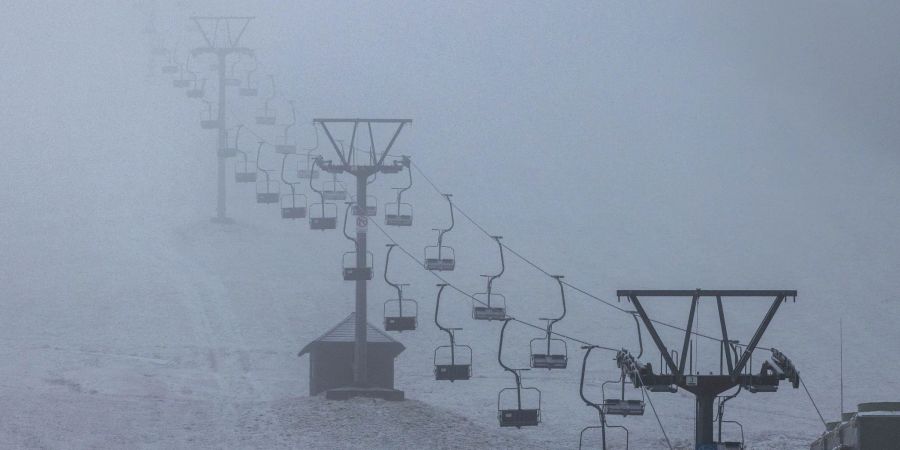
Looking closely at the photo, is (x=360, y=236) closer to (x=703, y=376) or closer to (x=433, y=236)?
(x=703, y=376)

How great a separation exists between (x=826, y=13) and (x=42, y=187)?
108461 mm

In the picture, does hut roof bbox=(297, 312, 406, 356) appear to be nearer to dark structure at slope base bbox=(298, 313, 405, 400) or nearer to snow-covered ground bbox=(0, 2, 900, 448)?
dark structure at slope base bbox=(298, 313, 405, 400)

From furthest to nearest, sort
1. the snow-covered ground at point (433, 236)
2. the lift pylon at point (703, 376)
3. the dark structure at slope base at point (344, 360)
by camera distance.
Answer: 1. the snow-covered ground at point (433, 236)
2. the dark structure at slope base at point (344, 360)
3. the lift pylon at point (703, 376)

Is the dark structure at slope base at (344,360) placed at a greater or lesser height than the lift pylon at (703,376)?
lesser

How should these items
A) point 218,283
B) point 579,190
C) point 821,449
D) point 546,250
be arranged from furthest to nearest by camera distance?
1. point 579,190
2. point 546,250
3. point 218,283
4. point 821,449

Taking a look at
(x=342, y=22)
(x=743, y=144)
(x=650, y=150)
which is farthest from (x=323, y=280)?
(x=342, y=22)

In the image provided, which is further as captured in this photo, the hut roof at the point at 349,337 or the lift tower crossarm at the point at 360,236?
the hut roof at the point at 349,337

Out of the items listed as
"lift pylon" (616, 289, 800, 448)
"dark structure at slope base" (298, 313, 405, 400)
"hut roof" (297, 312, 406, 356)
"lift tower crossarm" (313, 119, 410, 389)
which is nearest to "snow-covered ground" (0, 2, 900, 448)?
"dark structure at slope base" (298, 313, 405, 400)

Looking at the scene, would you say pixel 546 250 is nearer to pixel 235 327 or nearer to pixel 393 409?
pixel 235 327

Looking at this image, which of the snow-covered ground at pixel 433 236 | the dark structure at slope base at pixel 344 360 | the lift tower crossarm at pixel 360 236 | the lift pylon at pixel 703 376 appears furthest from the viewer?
the snow-covered ground at pixel 433 236

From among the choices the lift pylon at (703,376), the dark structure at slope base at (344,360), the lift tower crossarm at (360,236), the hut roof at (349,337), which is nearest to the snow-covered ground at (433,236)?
the dark structure at slope base at (344,360)

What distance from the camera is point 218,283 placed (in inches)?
1938

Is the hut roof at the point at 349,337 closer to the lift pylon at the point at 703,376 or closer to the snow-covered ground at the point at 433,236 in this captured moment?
the snow-covered ground at the point at 433,236

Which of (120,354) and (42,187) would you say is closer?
(120,354)
